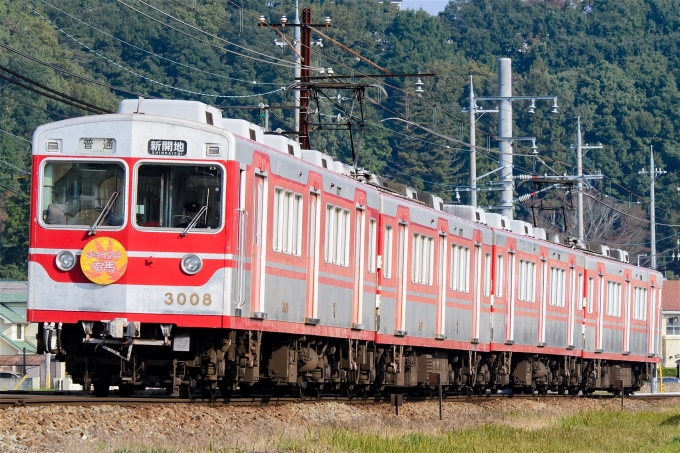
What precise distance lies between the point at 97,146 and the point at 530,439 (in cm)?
622

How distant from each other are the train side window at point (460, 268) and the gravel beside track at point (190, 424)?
4970 mm

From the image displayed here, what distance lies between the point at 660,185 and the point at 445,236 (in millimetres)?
87292

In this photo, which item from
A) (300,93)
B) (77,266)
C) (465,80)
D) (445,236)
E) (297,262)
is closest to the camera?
(77,266)

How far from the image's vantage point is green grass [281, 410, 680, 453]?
15195 millimetres

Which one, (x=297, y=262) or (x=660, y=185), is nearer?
(x=297, y=262)

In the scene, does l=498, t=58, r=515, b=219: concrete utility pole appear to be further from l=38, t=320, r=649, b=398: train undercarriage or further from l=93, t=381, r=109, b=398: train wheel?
l=93, t=381, r=109, b=398: train wheel

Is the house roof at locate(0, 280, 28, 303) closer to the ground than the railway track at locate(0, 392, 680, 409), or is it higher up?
higher up

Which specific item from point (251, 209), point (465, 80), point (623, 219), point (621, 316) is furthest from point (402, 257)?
point (465, 80)

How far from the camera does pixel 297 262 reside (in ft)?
63.4

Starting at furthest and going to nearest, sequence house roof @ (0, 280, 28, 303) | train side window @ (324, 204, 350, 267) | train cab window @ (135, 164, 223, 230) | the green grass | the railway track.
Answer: house roof @ (0, 280, 28, 303) < train side window @ (324, 204, 350, 267) < train cab window @ (135, 164, 223, 230) < the railway track < the green grass

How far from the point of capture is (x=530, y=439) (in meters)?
18.4

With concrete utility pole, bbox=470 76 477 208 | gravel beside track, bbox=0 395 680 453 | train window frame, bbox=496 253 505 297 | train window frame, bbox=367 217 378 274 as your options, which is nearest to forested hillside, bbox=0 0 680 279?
concrete utility pole, bbox=470 76 477 208

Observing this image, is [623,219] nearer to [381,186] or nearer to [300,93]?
[300,93]

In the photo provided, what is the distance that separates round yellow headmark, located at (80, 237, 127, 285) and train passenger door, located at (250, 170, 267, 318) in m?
1.63
